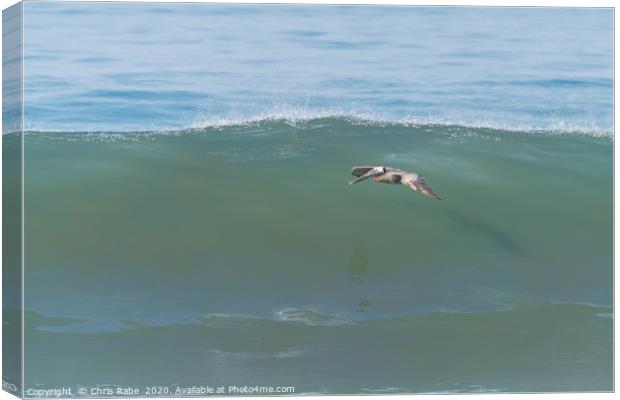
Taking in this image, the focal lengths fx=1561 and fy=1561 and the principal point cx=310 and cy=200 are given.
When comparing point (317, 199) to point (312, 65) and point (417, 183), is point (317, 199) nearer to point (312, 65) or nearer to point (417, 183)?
point (417, 183)

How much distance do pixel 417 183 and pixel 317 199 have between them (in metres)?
1.34

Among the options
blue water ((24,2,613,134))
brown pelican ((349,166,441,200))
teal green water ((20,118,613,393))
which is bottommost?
teal green water ((20,118,613,393))

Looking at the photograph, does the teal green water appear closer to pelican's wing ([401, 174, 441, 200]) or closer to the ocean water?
the ocean water

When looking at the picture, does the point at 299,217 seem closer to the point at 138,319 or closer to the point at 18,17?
the point at 138,319

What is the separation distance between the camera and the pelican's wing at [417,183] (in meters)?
20.4

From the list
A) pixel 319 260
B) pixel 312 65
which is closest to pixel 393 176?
pixel 319 260

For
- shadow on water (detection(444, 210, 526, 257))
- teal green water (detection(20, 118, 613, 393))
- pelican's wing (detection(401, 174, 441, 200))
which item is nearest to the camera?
teal green water (detection(20, 118, 613, 393))

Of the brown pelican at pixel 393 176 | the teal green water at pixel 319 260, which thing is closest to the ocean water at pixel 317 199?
the teal green water at pixel 319 260

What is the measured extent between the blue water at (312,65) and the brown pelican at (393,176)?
71cm

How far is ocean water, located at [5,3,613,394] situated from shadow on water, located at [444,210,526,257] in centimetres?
3

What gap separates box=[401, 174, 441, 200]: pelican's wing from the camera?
20.4 meters

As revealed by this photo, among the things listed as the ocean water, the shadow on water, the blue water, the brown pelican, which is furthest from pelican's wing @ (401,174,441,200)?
the blue water

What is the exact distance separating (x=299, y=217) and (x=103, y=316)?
9.58ft

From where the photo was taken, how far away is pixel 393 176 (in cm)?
2048
